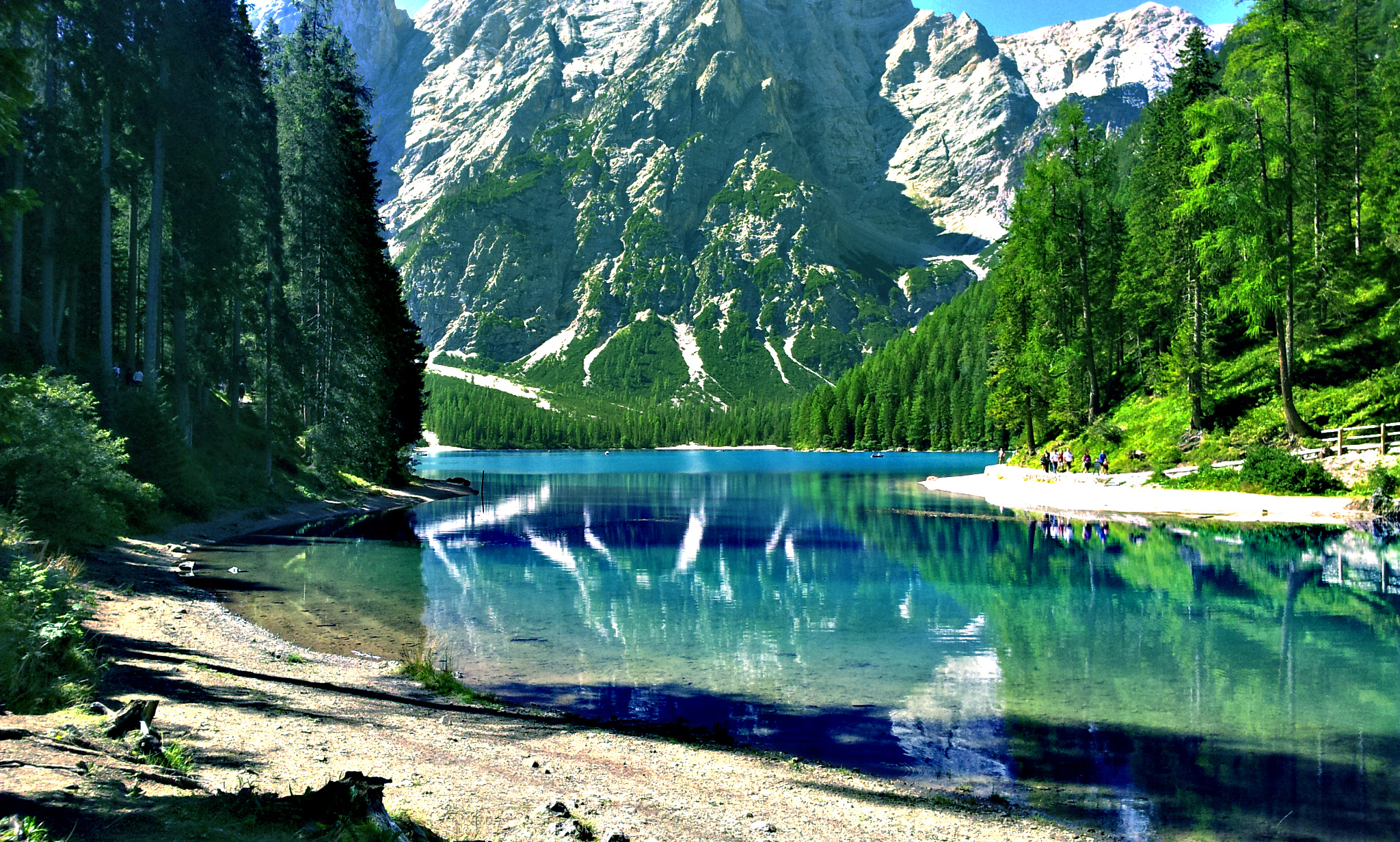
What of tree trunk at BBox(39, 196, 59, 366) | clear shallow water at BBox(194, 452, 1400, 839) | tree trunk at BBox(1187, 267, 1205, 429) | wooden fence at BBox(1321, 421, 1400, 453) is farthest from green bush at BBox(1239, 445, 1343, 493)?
tree trunk at BBox(39, 196, 59, 366)

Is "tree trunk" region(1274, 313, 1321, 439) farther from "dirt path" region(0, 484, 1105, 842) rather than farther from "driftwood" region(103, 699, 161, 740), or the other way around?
"driftwood" region(103, 699, 161, 740)

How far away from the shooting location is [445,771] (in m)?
9.32

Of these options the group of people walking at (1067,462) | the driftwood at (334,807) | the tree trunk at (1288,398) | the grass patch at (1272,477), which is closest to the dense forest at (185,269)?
the driftwood at (334,807)

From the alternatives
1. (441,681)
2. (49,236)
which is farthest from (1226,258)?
(49,236)

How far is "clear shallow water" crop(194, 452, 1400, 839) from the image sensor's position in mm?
11242

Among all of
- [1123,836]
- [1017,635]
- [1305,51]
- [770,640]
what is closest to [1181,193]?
[1305,51]

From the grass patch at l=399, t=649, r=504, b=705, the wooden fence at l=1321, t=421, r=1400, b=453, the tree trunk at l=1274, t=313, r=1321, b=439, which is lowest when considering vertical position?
the grass patch at l=399, t=649, r=504, b=705

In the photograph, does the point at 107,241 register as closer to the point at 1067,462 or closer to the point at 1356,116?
the point at 1067,462

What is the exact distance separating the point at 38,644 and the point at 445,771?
5103mm

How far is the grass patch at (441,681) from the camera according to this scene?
1393cm

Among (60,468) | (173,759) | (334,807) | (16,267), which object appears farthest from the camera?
(16,267)

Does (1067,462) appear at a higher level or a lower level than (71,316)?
lower

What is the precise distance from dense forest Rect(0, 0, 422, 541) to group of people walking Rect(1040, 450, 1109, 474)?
43.9m

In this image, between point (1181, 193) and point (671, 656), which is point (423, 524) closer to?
point (671, 656)
